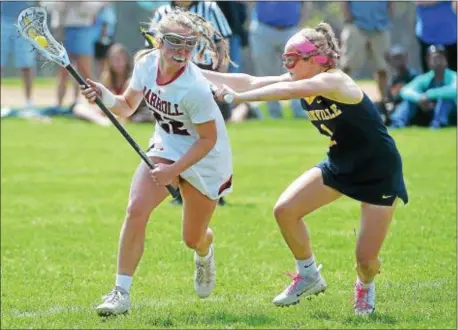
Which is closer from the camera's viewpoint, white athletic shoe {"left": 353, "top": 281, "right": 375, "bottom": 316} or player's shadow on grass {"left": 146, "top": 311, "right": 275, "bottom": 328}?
player's shadow on grass {"left": 146, "top": 311, "right": 275, "bottom": 328}

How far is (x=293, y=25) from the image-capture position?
19953 mm

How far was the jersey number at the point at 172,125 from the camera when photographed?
7570mm

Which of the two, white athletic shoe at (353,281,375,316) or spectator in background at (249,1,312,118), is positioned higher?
white athletic shoe at (353,281,375,316)

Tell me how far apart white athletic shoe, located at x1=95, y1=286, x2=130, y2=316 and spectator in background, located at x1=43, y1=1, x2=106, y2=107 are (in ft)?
41.6

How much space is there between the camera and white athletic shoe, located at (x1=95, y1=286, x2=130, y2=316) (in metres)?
7.32

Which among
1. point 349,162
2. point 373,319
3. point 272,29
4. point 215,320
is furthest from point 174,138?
point 272,29

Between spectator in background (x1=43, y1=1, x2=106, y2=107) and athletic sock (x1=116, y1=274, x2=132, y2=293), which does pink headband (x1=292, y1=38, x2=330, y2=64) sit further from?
spectator in background (x1=43, y1=1, x2=106, y2=107)

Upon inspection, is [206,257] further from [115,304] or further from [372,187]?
[372,187]

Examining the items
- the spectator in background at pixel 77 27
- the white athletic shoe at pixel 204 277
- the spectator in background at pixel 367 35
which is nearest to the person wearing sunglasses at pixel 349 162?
the white athletic shoe at pixel 204 277

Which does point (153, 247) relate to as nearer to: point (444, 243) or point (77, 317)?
point (444, 243)

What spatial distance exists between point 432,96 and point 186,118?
11.1 m

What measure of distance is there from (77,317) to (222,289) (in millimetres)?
1872

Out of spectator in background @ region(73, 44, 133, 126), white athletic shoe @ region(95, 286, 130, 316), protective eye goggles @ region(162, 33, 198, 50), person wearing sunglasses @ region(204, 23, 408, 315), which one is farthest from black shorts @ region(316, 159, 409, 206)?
spectator in background @ region(73, 44, 133, 126)

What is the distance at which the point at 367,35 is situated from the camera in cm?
2022
